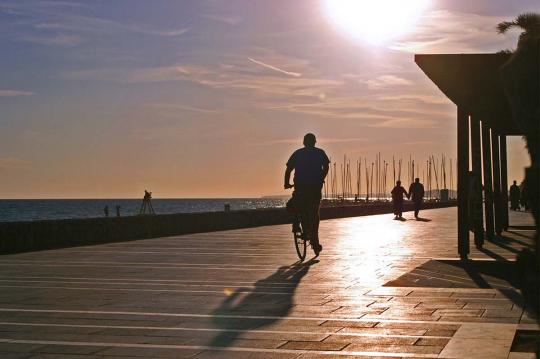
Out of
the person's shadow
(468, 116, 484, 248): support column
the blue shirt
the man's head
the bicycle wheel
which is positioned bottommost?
the person's shadow

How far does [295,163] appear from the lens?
49.6ft

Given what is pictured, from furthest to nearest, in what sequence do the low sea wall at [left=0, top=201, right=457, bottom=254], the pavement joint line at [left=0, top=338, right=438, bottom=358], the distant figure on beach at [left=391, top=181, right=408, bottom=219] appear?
the distant figure on beach at [left=391, top=181, right=408, bottom=219] < the low sea wall at [left=0, top=201, right=457, bottom=254] < the pavement joint line at [left=0, top=338, right=438, bottom=358]

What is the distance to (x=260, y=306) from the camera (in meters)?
8.91

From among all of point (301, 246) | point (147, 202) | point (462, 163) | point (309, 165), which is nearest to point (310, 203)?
point (309, 165)

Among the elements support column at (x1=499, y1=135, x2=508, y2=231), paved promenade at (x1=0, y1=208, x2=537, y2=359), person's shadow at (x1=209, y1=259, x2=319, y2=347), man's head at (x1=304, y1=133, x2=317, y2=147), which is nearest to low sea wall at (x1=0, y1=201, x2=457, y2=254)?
man's head at (x1=304, y1=133, x2=317, y2=147)

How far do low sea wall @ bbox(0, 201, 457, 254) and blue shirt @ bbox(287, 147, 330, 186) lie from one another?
117 cm

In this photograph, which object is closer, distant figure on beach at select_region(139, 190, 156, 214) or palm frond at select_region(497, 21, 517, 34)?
palm frond at select_region(497, 21, 517, 34)

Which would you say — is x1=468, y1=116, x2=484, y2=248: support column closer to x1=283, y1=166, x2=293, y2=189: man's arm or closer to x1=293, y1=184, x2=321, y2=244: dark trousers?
x1=293, y1=184, x2=321, y2=244: dark trousers

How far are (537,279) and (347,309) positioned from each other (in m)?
4.02

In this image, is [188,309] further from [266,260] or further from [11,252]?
[11,252]

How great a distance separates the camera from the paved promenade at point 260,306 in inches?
260

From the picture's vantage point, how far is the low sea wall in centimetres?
1816

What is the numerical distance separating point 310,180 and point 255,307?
20.6ft

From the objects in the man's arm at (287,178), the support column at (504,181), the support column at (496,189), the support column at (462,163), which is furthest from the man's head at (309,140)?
the support column at (504,181)
